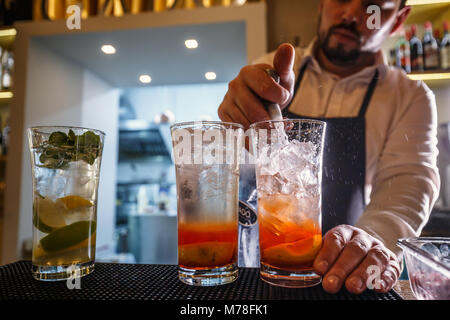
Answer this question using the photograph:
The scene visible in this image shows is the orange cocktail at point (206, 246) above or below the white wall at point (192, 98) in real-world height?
below

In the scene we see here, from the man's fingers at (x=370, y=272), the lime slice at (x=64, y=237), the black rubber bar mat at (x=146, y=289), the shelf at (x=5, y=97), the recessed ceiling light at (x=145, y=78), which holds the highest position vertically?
the recessed ceiling light at (x=145, y=78)

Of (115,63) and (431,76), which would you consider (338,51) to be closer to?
(431,76)

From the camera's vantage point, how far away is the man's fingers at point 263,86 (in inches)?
27.4

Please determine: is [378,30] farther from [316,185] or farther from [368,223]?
[316,185]

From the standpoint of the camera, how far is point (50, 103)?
4.17 feet

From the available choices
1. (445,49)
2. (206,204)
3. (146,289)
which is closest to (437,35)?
(445,49)

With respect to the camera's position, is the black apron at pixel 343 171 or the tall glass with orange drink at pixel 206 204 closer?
the tall glass with orange drink at pixel 206 204

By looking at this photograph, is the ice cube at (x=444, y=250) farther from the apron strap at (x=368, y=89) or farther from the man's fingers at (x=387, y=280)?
the apron strap at (x=368, y=89)

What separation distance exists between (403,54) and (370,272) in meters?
0.91

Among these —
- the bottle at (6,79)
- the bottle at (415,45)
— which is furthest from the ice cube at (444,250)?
the bottle at (6,79)

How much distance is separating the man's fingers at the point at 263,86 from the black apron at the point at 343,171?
44 centimetres

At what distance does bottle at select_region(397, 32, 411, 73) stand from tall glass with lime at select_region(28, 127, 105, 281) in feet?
3.48

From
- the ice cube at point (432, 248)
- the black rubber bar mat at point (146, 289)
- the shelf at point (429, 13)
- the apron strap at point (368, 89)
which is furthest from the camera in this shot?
the apron strap at point (368, 89)
